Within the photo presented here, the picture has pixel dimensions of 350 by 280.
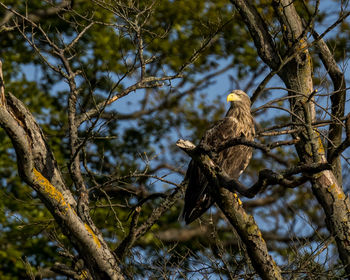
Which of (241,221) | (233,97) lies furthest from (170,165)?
(241,221)

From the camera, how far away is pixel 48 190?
4.60m

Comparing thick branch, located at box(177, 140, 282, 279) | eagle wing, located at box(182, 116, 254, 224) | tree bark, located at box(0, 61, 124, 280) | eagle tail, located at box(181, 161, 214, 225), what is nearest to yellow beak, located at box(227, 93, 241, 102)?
eagle wing, located at box(182, 116, 254, 224)

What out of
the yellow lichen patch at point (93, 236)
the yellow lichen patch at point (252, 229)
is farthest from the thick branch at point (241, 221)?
the yellow lichen patch at point (93, 236)

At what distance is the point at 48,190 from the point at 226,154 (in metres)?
2.04

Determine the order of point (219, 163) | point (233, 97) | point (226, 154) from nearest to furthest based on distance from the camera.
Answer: point (219, 163) < point (226, 154) < point (233, 97)

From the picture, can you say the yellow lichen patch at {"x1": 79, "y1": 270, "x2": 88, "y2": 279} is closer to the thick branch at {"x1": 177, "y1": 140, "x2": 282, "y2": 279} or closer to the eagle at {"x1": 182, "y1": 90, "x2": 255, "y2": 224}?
the eagle at {"x1": 182, "y1": 90, "x2": 255, "y2": 224}

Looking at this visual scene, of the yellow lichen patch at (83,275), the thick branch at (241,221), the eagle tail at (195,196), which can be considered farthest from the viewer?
the eagle tail at (195,196)

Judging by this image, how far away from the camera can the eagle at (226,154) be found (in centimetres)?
525

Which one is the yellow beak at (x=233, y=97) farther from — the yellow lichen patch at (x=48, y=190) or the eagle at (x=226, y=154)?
the yellow lichen patch at (x=48, y=190)

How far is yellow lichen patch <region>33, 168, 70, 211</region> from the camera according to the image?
4.59 meters

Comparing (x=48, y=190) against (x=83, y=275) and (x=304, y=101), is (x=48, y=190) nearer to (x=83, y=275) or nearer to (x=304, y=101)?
(x=83, y=275)

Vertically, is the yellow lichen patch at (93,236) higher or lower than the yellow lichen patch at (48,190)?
lower

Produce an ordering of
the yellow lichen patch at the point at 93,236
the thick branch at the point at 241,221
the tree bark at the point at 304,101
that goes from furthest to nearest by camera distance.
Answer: the tree bark at the point at 304,101
the yellow lichen patch at the point at 93,236
the thick branch at the point at 241,221

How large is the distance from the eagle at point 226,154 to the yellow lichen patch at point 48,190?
1.26 metres
